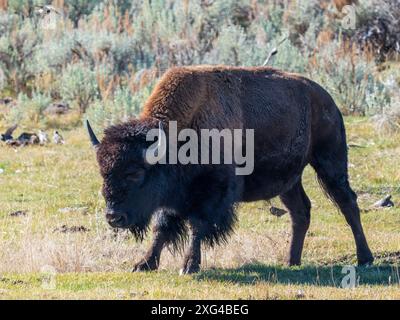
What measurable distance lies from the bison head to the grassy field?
60cm

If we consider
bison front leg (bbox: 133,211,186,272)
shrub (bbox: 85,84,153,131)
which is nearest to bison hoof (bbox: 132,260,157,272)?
bison front leg (bbox: 133,211,186,272)

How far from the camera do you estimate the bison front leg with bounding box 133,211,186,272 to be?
9.62 metres

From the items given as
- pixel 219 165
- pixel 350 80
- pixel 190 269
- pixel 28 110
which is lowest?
pixel 28 110

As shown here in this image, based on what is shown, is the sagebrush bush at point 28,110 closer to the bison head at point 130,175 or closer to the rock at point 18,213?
the rock at point 18,213

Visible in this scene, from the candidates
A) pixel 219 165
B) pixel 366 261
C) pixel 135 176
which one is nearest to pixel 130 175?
pixel 135 176

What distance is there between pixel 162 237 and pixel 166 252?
3.02 feet

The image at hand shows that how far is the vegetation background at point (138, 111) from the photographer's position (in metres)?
9.04

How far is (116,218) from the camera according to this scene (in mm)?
8719

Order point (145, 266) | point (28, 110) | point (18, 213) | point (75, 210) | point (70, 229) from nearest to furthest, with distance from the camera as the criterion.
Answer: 1. point (145, 266)
2. point (70, 229)
3. point (18, 213)
4. point (75, 210)
5. point (28, 110)

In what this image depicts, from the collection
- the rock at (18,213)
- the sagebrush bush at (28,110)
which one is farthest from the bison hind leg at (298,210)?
the sagebrush bush at (28,110)

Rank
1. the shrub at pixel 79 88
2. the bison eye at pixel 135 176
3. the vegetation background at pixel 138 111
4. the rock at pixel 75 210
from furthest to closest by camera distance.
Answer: the shrub at pixel 79 88 → the rock at pixel 75 210 → the vegetation background at pixel 138 111 → the bison eye at pixel 135 176

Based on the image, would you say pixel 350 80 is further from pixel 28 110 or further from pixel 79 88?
pixel 28 110

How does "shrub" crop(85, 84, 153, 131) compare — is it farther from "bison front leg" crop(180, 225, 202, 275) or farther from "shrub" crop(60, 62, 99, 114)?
"bison front leg" crop(180, 225, 202, 275)
